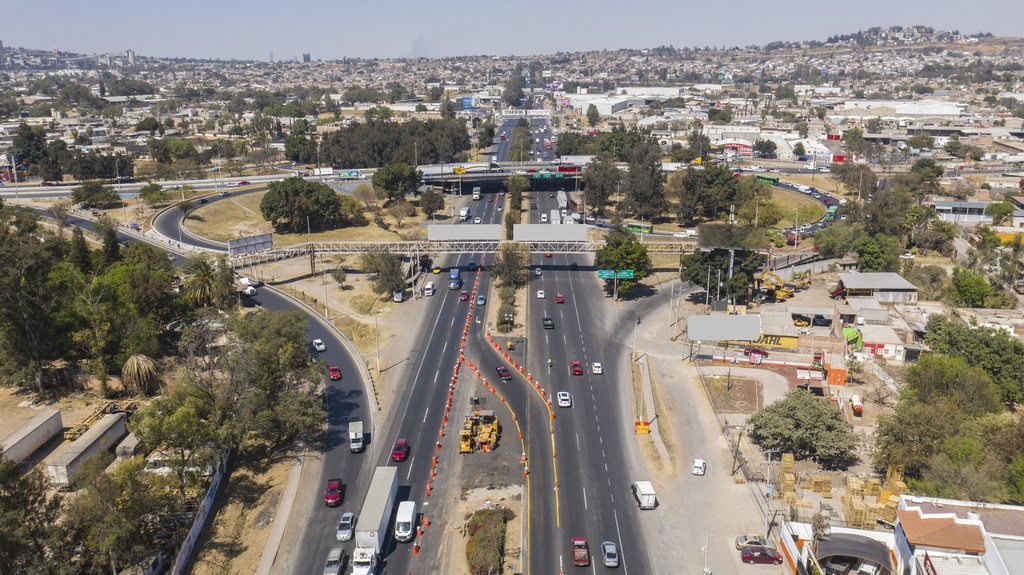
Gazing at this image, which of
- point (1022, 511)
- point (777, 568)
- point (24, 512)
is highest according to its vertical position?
point (24, 512)

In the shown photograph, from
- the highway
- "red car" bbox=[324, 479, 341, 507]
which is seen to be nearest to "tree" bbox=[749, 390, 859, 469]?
the highway

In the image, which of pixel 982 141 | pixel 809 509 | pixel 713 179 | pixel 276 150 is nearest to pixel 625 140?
pixel 713 179

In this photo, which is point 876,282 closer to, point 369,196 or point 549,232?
point 549,232

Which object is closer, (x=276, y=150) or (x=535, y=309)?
(x=535, y=309)

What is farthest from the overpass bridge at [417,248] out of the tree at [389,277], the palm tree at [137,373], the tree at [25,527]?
the tree at [25,527]

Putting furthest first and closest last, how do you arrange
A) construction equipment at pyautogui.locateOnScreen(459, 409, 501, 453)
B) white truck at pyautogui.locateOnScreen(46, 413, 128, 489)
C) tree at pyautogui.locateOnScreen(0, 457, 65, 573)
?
construction equipment at pyautogui.locateOnScreen(459, 409, 501, 453), white truck at pyautogui.locateOnScreen(46, 413, 128, 489), tree at pyautogui.locateOnScreen(0, 457, 65, 573)

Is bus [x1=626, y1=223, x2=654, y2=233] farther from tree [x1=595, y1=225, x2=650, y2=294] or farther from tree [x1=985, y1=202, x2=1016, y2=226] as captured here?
tree [x1=985, y1=202, x2=1016, y2=226]

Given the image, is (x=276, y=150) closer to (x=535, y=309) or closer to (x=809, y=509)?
(x=535, y=309)
